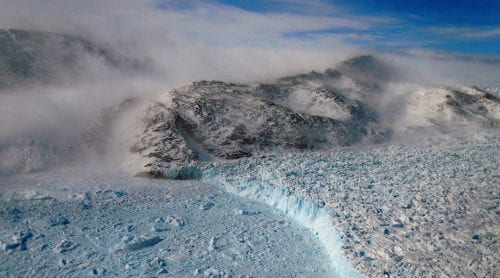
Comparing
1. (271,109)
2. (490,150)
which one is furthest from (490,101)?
(271,109)

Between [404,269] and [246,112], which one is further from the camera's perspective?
[246,112]

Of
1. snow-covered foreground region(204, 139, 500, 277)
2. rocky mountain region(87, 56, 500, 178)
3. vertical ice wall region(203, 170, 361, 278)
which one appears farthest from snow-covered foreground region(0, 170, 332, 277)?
rocky mountain region(87, 56, 500, 178)

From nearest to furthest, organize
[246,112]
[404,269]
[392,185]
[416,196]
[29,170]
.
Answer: [404,269] → [416,196] → [392,185] → [29,170] → [246,112]

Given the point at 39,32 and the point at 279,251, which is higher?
the point at 39,32

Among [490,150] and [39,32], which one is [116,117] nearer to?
[39,32]

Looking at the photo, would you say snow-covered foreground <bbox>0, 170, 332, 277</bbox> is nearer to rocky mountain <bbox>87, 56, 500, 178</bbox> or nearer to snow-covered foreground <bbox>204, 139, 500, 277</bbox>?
snow-covered foreground <bbox>204, 139, 500, 277</bbox>

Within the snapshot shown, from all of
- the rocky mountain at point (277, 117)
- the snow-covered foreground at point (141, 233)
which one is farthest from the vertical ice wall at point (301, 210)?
the rocky mountain at point (277, 117)
